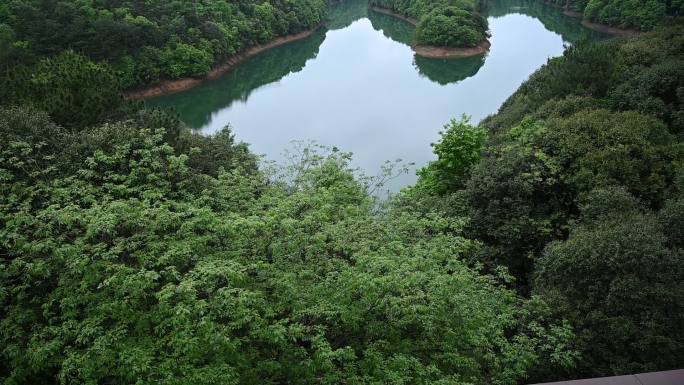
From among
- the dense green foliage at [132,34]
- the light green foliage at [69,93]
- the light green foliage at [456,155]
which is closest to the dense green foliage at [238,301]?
the light green foliage at [69,93]

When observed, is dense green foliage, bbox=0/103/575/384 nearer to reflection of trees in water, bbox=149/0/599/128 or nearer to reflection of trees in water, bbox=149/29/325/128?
reflection of trees in water, bbox=149/0/599/128

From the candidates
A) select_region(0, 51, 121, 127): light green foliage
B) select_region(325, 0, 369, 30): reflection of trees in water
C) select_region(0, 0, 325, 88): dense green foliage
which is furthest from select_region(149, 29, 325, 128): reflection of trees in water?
select_region(325, 0, 369, 30): reflection of trees in water

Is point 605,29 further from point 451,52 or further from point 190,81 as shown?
point 190,81

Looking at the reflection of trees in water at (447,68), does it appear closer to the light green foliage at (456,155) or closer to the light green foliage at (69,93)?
the light green foliage at (456,155)

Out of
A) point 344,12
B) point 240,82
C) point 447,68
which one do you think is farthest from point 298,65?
point 344,12

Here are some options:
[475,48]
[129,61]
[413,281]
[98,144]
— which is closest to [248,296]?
[413,281]
